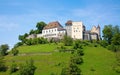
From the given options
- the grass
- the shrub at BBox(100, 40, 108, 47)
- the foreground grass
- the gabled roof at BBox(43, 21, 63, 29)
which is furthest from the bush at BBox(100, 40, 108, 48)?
the gabled roof at BBox(43, 21, 63, 29)

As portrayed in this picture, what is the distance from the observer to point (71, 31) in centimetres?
14738

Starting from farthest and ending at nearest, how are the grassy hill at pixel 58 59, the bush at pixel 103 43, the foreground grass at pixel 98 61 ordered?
the bush at pixel 103 43, the grassy hill at pixel 58 59, the foreground grass at pixel 98 61

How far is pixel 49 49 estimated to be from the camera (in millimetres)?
131875

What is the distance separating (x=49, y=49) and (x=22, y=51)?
41.3ft

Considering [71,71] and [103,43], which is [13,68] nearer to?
[71,71]

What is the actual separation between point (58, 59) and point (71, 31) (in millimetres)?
31478

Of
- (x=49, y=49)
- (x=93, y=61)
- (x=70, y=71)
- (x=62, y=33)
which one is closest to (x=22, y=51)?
(x=49, y=49)

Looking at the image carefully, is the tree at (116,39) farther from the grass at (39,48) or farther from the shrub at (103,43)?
the grass at (39,48)

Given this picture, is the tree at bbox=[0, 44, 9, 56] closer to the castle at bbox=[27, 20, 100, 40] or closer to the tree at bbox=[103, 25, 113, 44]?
the castle at bbox=[27, 20, 100, 40]

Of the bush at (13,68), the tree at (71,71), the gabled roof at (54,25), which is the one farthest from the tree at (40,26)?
the tree at (71,71)

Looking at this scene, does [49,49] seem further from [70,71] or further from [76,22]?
[70,71]

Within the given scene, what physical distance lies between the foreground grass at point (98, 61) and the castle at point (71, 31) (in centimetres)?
Answer: 1463

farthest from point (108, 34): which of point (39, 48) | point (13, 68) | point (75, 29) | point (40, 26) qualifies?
point (13, 68)

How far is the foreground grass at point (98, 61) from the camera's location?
103 m
